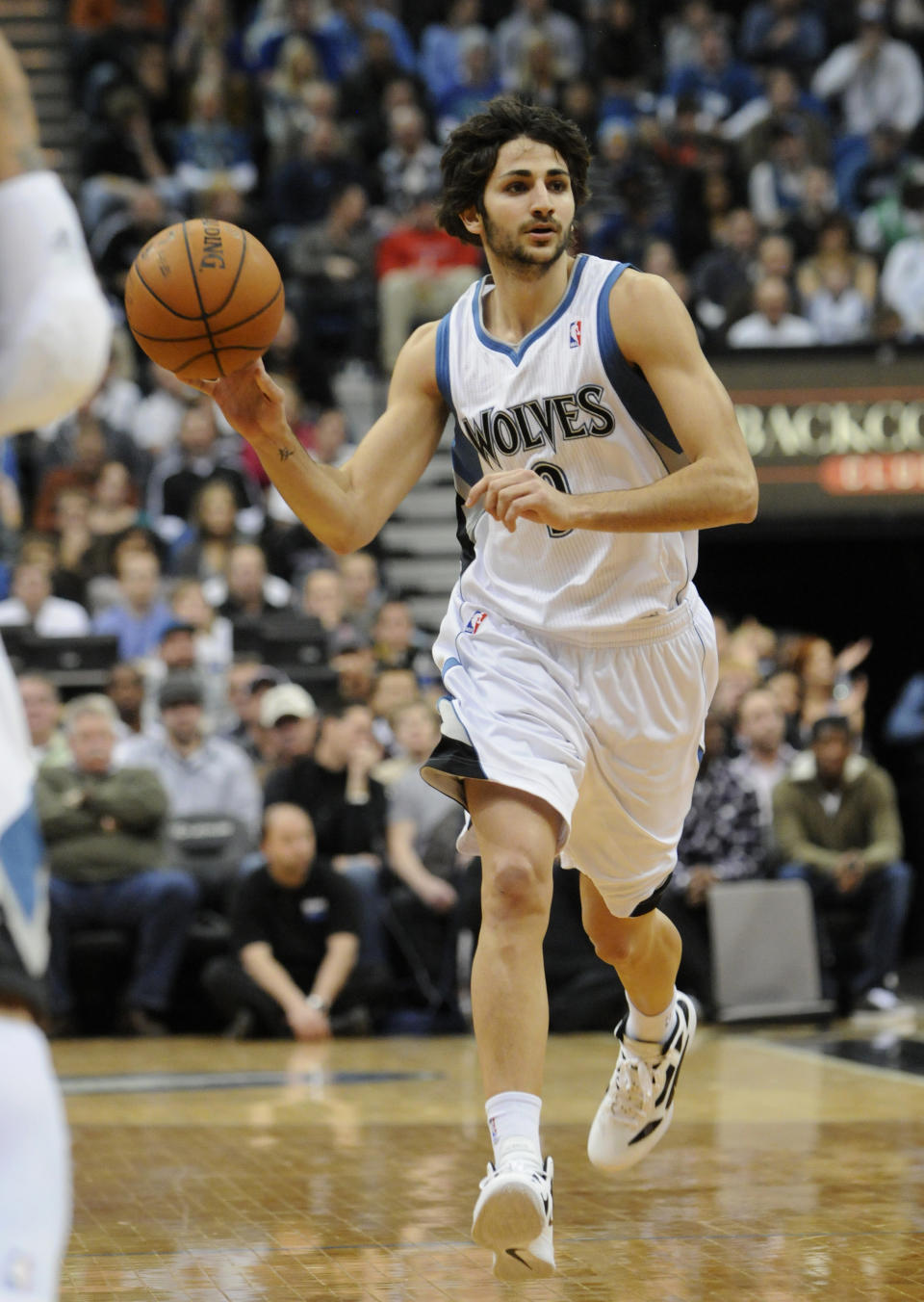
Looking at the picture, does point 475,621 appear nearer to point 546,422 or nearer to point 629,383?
point 546,422

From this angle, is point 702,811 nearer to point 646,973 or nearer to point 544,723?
point 646,973

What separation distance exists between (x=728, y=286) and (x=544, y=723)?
1127cm

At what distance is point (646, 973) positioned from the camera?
454cm

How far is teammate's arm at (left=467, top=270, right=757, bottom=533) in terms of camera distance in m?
3.68

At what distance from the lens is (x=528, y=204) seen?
407cm

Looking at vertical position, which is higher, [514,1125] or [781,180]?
[781,180]

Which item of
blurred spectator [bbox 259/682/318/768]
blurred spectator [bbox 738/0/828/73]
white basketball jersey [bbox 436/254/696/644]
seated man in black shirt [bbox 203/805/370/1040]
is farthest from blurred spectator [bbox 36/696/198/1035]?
blurred spectator [bbox 738/0/828/73]

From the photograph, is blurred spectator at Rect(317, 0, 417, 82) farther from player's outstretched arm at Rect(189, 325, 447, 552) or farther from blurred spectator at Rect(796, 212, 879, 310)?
player's outstretched arm at Rect(189, 325, 447, 552)

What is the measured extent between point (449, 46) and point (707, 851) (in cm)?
979

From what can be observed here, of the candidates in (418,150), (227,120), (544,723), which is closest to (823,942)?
(544,723)

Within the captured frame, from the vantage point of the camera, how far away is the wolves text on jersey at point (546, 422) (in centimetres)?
404

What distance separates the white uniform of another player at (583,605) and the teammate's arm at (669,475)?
0.07 meters

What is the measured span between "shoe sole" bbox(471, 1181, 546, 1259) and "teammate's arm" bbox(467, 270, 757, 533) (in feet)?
3.95

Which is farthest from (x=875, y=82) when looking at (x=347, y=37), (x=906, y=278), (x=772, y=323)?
(x=347, y=37)
